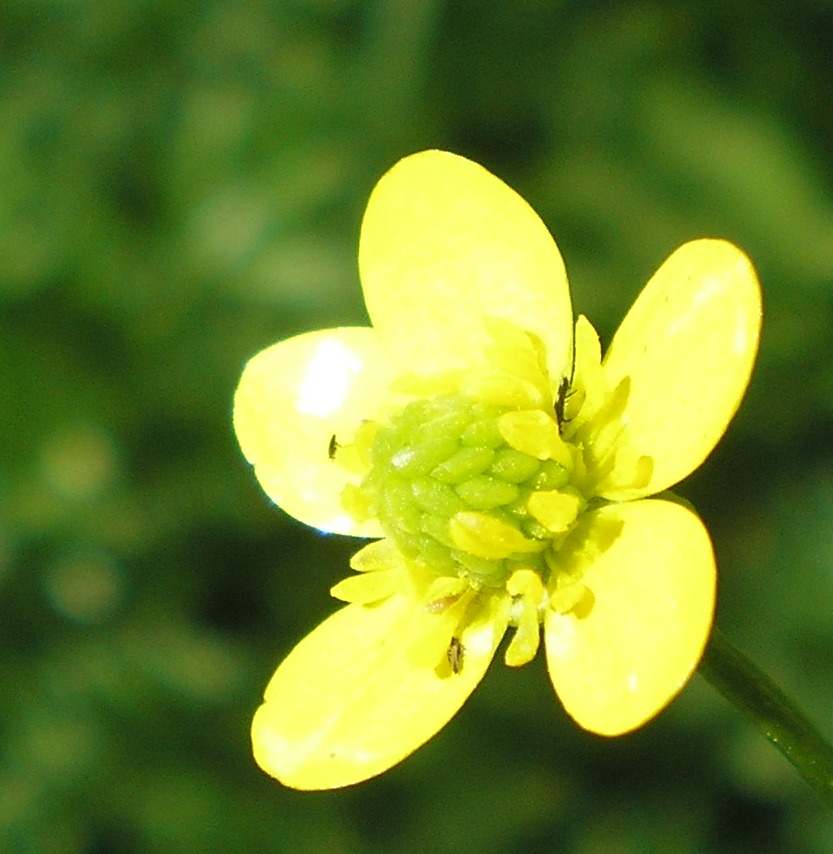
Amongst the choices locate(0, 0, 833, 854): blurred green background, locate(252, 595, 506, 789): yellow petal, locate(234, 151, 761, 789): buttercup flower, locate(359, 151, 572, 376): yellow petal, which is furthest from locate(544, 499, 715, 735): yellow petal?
locate(0, 0, 833, 854): blurred green background

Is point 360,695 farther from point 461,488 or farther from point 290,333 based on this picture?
point 290,333

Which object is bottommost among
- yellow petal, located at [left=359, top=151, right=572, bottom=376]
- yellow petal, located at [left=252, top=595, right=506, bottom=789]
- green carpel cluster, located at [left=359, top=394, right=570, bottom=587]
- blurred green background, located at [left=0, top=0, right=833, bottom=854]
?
blurred green background, located at [left=0, top=0, right=833, bottom=854]

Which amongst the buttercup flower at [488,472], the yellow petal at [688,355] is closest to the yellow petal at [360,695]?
the buttercup flower at [488,472]

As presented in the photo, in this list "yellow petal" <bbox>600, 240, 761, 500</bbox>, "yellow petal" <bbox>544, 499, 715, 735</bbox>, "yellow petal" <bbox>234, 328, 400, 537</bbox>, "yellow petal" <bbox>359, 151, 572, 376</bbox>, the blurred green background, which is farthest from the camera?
the blurred green background

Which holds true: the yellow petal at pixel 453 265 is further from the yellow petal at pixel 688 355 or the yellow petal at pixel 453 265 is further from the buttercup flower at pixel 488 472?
the yellow petal at pixel 688 355

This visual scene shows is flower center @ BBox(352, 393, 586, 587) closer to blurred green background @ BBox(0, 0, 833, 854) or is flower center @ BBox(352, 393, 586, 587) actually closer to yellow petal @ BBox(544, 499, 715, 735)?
yellow petal @ BBox(544, 499, 715, 735)

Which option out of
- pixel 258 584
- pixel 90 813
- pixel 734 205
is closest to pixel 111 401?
pixel 258 584
